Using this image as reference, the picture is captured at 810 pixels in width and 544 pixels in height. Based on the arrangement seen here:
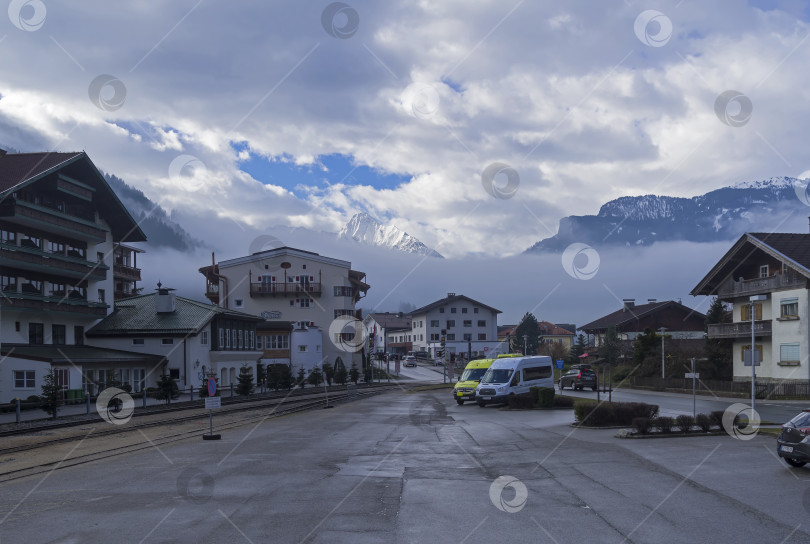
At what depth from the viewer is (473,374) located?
45.1 m

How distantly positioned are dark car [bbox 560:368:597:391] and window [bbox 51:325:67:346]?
35220 mm

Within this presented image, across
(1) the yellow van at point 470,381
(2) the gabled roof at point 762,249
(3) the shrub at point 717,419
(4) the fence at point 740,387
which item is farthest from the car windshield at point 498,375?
(2) the gabled roof at point 762,249

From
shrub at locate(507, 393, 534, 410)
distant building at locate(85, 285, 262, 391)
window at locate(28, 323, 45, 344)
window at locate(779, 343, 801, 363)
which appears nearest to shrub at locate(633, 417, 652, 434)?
shrub at locate(507, 393, 534, 410)

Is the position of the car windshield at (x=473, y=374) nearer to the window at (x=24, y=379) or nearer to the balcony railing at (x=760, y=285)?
the balcony railing at (x=760, y=285)

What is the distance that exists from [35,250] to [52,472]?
1370 inches

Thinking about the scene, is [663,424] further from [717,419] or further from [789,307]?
[789,307]

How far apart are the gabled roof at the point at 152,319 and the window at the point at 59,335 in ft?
14.2

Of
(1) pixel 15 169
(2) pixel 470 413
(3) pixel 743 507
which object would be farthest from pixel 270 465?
(1) pixel 15 169

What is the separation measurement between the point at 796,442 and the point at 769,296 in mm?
41097

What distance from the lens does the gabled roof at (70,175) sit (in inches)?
1850

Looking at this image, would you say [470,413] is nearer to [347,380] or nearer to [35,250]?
[35,250]

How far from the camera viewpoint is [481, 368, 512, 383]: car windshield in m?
39.9

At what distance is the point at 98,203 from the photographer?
58500 millimetres

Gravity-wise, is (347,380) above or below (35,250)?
below
